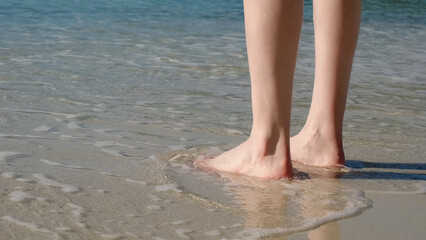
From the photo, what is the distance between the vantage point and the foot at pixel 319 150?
2230mm

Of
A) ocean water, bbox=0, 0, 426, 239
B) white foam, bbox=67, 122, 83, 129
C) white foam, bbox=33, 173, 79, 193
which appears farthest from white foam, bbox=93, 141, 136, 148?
white foam, bbox=33, 173, 79, 193

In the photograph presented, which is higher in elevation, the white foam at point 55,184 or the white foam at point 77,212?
the white foam at point 77,212

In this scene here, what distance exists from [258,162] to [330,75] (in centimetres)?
33

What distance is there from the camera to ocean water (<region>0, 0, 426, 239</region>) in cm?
170

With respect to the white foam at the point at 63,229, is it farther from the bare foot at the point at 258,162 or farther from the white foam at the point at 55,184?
the bare foot at the point at 258,162

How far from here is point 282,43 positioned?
1.98 metres

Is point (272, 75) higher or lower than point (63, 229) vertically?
higher

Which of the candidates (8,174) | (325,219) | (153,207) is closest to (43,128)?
(8,174)

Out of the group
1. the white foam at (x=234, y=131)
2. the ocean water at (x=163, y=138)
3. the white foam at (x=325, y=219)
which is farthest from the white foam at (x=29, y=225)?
the white foam at (x=234, y=131)

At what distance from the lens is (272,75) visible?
78.7 inches

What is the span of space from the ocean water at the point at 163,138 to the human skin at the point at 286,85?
7cm

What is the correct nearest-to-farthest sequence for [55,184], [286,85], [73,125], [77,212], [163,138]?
[77,212]
[55,184]
[286,85]
[163,138]
[73,125]

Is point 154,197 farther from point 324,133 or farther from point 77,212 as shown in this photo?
point 324,133

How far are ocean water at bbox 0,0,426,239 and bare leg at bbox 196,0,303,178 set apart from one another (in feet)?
0.25
